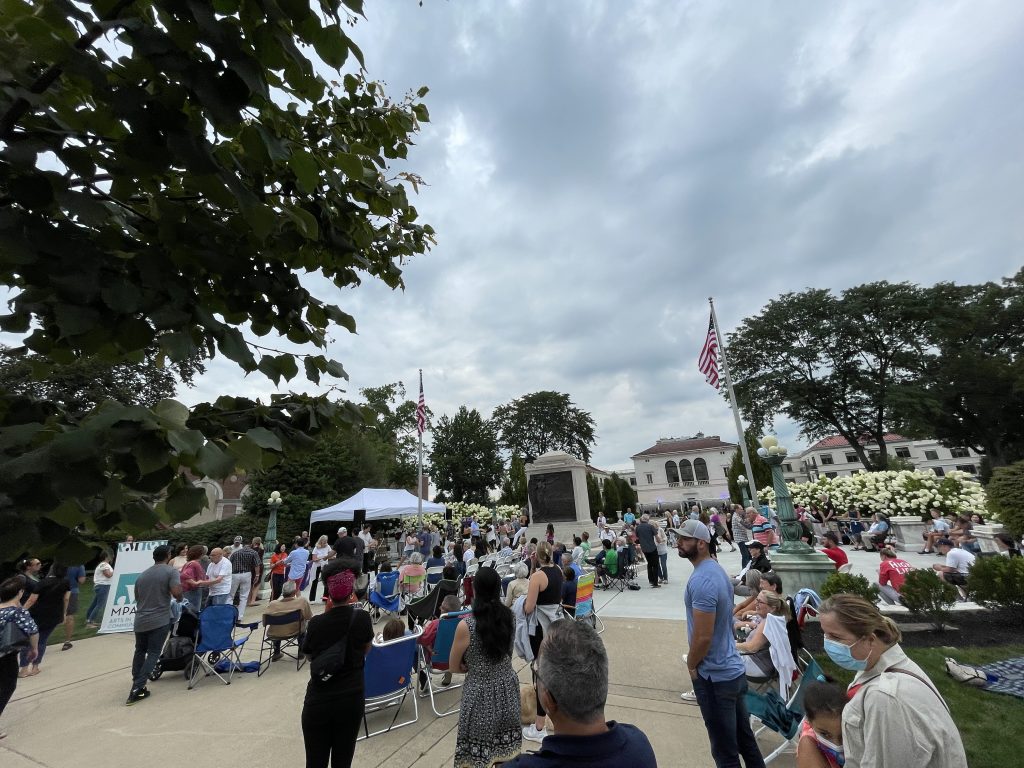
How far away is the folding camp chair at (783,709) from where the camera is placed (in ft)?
13.0

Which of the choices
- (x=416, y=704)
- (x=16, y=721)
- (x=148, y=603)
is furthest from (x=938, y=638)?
(x=16, y=721)

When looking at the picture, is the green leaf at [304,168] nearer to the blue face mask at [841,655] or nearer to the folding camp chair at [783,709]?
the blue face mask at [841,655]

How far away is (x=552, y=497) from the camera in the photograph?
22.1 m

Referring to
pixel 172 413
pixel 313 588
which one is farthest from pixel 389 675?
pixel 313 588

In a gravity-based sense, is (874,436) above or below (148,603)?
above

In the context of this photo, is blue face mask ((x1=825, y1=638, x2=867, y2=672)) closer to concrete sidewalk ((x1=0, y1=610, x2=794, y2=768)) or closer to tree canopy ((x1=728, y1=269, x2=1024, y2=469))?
concrete sidewalk ((x1=0, y1=610, x2=794, y2=768))

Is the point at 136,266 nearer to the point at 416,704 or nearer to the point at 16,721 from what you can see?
the point at 416,704

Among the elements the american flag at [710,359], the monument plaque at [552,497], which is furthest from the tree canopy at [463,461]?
the american flag at [710,359]

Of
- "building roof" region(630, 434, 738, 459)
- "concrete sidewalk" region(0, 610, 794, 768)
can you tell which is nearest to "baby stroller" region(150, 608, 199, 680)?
"concrete sidewalk" region(0, 610, 794, 768)

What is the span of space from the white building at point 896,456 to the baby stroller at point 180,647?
7396 centimetres

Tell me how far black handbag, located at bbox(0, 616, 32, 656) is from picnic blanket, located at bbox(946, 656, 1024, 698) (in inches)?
418

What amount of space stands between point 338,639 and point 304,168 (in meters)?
3.52

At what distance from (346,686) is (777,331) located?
140 ft

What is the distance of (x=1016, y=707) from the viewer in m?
4.43
